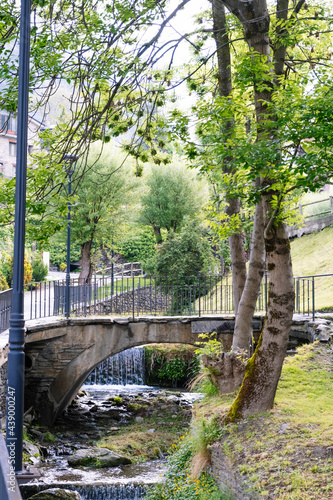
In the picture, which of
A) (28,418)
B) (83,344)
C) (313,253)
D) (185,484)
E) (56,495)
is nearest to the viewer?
(185,484)

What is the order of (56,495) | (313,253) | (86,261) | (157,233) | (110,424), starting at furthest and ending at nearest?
1. (157,233)
2. (86,261)
3. (313,253)
4. (110,424)
5. (56,495)

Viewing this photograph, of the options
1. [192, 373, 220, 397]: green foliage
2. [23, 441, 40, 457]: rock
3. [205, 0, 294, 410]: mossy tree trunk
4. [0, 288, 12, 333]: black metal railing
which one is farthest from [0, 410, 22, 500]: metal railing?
[0, 288, 12, 333]: black metal railing

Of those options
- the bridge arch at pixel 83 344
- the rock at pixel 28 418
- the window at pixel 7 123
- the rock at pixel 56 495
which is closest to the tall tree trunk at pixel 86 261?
the window at pixel 7 123

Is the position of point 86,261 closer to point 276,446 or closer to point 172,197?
point 172,197

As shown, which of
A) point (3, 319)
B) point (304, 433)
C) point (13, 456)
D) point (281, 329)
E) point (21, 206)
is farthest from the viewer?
point (3, 319)

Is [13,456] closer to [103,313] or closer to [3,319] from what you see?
[3,319]

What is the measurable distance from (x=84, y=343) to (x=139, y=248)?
28556mm

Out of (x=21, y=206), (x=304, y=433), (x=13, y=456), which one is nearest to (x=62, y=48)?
(x=21, y=206)

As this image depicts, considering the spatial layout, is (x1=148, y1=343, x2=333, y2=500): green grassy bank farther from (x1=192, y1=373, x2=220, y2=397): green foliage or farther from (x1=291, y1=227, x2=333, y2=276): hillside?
(x1=291, y1=227, x2=333, y2=276): hillside

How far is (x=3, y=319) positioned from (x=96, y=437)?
3.72m

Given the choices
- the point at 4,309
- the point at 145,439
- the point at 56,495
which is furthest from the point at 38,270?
the point at 56,495

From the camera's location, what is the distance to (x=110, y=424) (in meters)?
13.4

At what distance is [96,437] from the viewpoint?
40.4 feet

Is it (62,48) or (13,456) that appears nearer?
(13,456)
